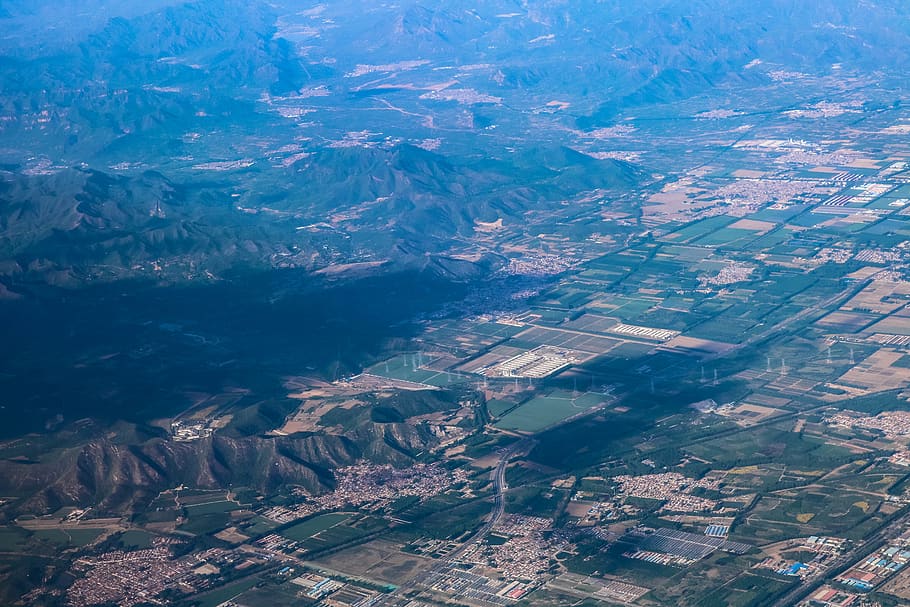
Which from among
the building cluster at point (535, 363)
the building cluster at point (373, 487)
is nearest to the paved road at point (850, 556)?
the building cluster at point (373, 487)

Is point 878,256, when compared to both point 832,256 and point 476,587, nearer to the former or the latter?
point 832,256

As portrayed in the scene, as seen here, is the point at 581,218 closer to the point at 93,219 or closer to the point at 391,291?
the point at 391,291

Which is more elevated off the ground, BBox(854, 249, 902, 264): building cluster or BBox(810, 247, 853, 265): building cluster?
BBox(810, 247, 853, 265): building cluster

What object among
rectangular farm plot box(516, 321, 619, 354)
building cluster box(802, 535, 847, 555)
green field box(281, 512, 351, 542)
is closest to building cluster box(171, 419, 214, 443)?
green field box(281, 512, 351, 542)

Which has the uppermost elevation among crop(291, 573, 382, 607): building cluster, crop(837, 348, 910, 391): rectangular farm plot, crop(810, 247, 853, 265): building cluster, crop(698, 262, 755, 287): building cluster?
crop(698, 262, 755, 287): building cluster

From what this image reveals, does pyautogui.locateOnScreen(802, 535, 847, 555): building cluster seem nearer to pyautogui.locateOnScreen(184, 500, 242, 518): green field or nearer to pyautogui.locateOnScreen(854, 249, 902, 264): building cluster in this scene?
pyautogui.locateOnScreen(184, 500, 242, 518): green field
